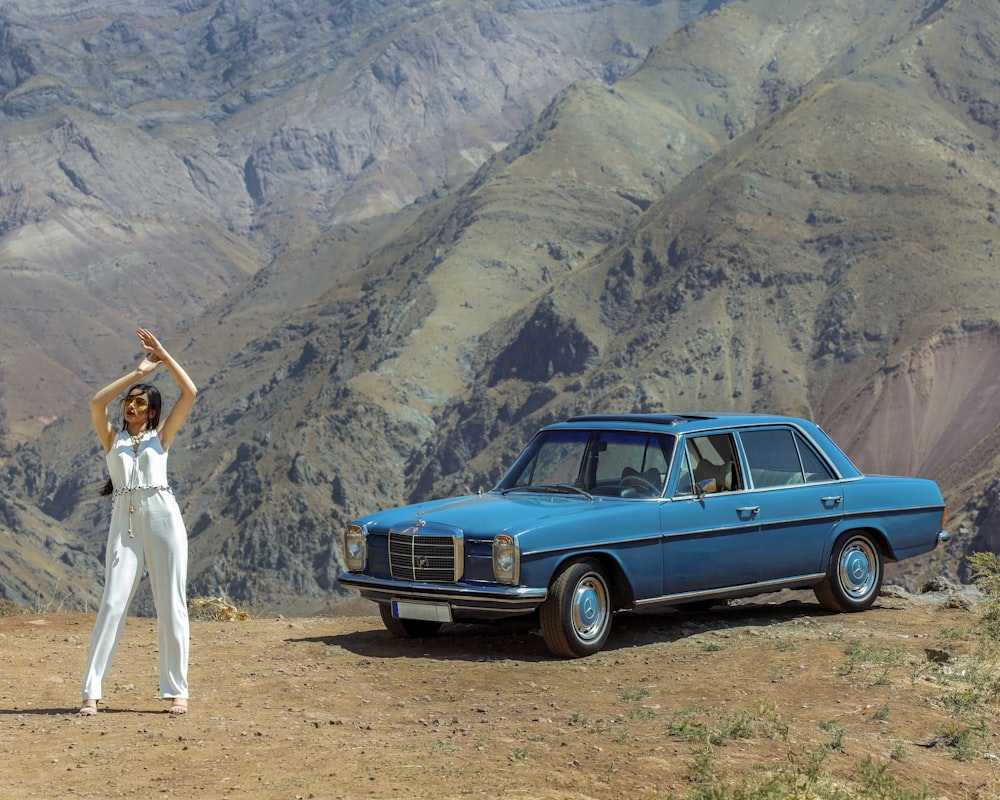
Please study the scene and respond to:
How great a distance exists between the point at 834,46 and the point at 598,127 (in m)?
38.9

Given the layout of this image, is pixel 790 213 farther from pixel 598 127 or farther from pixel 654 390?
pixel 598 127

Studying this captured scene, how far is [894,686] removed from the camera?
31.0ft

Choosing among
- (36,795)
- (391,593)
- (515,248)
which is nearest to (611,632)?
(391,593)

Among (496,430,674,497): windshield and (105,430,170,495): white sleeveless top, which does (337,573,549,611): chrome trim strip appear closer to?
(496,430,674,497): windshield

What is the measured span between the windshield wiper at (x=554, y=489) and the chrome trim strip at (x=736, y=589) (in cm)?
91

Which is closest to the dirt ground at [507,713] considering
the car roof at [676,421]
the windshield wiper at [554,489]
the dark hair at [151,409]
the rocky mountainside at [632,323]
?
the windshield wiper at [554,489]

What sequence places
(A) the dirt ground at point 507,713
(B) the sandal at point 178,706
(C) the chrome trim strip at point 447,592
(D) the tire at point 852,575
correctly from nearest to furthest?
(A) the dirt ground at point 507,713 < (B) the sandal at point 178,706 < (C) the chrome trim strip at point 447,592 < (D) the tire at point 852,575

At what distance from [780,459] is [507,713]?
13.2 feet

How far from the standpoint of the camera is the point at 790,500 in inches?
457

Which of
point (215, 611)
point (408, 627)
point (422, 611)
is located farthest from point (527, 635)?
point (215, 611)

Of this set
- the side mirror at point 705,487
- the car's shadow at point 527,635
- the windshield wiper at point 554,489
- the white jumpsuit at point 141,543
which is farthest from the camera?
the windshield wiper at point 554,489

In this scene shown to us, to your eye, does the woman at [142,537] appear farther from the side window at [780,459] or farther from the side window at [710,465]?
the side window at [780,459]

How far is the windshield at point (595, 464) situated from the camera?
1111 cm

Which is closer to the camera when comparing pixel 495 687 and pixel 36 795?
pixel 36 795
